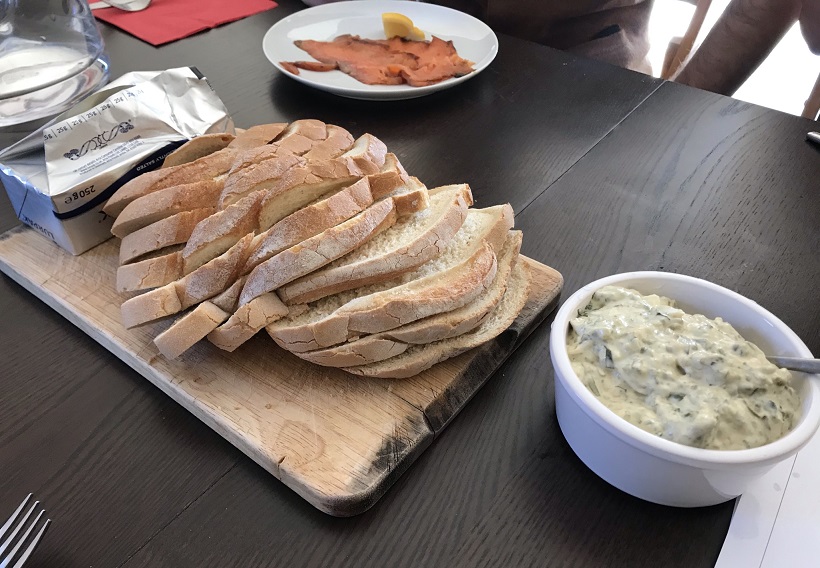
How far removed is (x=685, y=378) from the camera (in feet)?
3.22

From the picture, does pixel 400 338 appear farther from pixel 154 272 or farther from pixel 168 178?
pixel 168 178

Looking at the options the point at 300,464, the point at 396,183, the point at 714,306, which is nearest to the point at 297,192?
the point at 396,183

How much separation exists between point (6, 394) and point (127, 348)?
0.76 ft

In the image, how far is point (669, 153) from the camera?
197cm

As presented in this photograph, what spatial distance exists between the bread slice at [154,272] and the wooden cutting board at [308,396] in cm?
10

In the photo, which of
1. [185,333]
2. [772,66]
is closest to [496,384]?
[185,333]

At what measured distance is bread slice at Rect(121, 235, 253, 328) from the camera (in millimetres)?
1256

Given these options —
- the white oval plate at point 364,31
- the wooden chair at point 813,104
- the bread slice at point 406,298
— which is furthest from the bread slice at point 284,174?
the wooden chair at point 813,104

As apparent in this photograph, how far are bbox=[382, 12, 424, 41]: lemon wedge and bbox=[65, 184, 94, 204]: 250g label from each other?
1367 mm

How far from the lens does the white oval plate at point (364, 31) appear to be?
7.06 feet

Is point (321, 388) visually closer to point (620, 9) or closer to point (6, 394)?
point (6, 394)

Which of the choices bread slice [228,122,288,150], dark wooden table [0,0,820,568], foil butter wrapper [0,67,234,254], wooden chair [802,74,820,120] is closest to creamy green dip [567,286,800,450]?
dark wooden table [0,0,820,568]

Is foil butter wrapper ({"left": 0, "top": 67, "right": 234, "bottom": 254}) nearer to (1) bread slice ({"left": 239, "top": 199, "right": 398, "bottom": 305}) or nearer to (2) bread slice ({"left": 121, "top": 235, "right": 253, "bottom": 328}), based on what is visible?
(2) bread slice ({"left": 121, "top": 235, "right": 253, "bottom": 328})

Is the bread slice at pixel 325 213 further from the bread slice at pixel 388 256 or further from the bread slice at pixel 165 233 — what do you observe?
the bread slice at pixel 165 233
